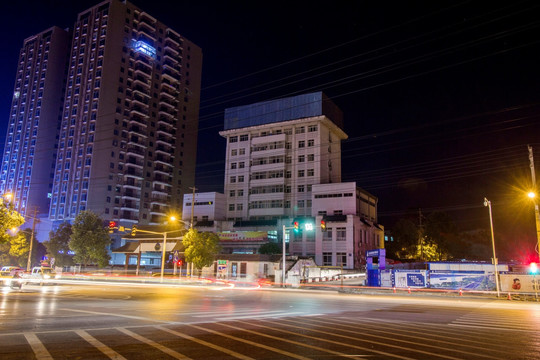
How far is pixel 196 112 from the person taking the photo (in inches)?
4887

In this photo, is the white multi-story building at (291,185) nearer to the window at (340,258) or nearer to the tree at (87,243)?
the window at (340,258)

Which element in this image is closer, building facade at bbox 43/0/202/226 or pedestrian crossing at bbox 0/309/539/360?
pedestrian crossing at bbox 0/309/539/360

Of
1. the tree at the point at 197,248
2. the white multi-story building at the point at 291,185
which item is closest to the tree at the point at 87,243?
the white multi-story building at the point at 291,185

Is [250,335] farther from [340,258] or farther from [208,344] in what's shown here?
[340,258]

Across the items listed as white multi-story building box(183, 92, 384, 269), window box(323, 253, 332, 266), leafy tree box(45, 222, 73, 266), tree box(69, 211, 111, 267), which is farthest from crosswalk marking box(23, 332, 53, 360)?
leafy tree box(45, 222, 73, 266)

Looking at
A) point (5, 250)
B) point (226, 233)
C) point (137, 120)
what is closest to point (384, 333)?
point (226, 233)

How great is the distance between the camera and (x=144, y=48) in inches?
4208

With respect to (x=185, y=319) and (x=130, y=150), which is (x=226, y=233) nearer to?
(x=130, y=150)

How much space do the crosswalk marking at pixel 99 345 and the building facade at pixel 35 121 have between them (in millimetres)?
106723

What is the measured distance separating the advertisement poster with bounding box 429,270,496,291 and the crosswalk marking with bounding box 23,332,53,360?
32624 mm

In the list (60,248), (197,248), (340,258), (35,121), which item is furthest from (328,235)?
(35,121)

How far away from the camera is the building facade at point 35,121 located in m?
107

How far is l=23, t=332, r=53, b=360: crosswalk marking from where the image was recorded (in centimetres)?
822

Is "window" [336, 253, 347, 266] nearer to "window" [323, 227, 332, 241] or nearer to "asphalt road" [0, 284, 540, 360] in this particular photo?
"window" [323, 227, 332, 241]
